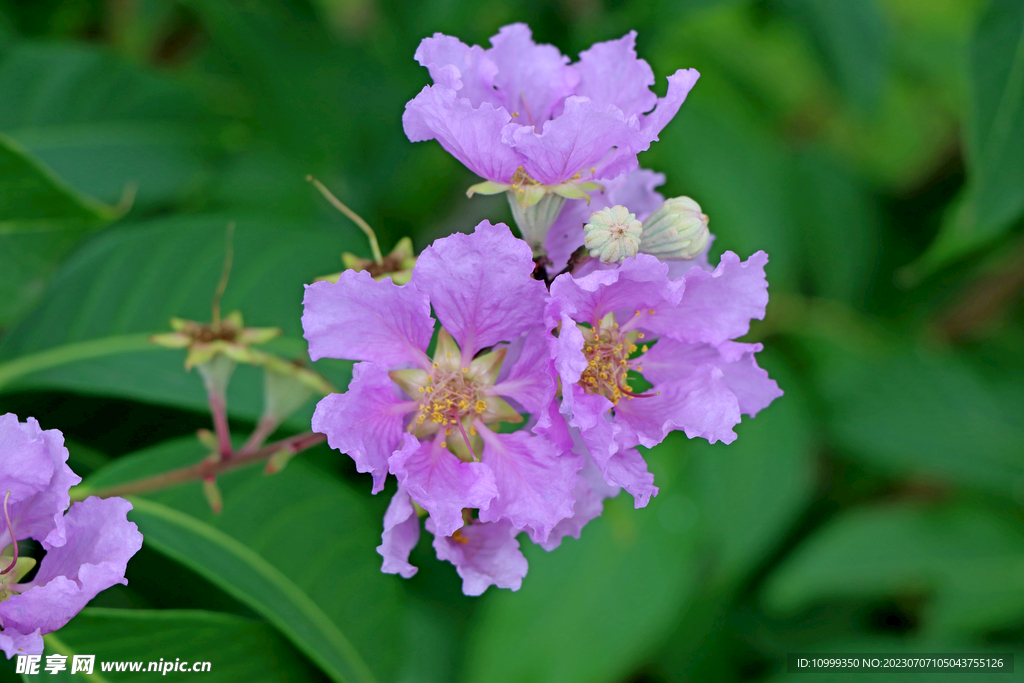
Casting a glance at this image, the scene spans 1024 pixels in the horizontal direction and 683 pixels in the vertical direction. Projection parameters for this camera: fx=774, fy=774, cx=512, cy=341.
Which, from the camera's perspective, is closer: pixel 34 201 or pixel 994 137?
pixel 34 201

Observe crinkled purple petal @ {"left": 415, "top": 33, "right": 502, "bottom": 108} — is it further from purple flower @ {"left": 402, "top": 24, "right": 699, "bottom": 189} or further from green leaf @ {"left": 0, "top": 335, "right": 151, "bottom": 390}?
green leaf @ {"left": 0, "top": 335, "right": 151, "bottom": 390}

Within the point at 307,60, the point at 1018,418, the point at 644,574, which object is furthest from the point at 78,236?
the point at 1018,418

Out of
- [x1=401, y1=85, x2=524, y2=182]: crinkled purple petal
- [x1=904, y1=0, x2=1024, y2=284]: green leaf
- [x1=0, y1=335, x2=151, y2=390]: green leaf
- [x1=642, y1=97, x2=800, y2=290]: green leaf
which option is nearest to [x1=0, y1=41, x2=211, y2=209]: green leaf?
[x1=0, y1=335, x2=151, y2=390]: green leaf

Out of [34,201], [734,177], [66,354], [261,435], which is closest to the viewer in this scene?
[261,435]

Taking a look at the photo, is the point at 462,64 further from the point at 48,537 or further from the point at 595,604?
the point at 595,604

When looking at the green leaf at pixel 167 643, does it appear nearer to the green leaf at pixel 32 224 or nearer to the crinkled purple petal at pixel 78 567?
the crinkled purple petal at pixel 78 567

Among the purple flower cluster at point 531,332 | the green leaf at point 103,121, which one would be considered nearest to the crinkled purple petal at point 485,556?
the purple flower cluster at point 531,332

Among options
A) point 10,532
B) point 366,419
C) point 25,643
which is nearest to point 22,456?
point 10,532
